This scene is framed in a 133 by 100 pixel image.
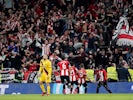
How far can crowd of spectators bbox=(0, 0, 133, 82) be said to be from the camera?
24250 mm

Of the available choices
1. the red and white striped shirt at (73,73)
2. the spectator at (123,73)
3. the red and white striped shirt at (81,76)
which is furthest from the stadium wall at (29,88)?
the spectator at (123,73)

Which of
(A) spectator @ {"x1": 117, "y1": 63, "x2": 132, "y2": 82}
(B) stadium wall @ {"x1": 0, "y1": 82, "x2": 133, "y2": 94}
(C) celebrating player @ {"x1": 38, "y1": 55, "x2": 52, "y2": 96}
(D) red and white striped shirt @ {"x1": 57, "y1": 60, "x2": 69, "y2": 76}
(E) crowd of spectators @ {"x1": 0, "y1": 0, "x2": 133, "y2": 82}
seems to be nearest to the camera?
(C) celebrating player @ {"x1": 38, "y1": 55, "x2": 52, "y2": 96}

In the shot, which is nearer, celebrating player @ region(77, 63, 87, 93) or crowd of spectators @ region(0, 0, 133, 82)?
celebrating player @ region(77, 63, 87, 93)

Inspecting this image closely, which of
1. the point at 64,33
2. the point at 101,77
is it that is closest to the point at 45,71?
the point at 101,77

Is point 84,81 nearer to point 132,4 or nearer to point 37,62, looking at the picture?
point 37,62

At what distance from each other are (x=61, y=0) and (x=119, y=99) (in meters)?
12.6

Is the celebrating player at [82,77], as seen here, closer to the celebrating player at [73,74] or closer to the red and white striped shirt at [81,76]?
the red and white striped shirt at [81,76]

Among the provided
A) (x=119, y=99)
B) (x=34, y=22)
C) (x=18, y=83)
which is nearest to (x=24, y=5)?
(x=34, y=22)

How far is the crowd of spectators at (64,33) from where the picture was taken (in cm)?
2425

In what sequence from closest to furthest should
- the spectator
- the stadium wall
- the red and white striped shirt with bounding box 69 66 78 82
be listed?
the spectator → the stadium wall → the red and white striped shirt with bounding box 69 66 78 82

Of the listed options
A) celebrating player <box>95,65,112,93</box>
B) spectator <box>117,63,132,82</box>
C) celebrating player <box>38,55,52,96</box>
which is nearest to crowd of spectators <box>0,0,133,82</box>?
spectator <box>117,63,132,82</box>

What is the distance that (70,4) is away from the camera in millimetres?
27906

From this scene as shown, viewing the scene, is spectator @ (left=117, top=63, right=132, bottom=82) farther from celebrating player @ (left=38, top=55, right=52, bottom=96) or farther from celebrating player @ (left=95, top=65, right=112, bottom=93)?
celebrating player @ (left=38, top=55, right=52, bottom=96)

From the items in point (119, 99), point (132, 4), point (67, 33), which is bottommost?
point (119, 99)
